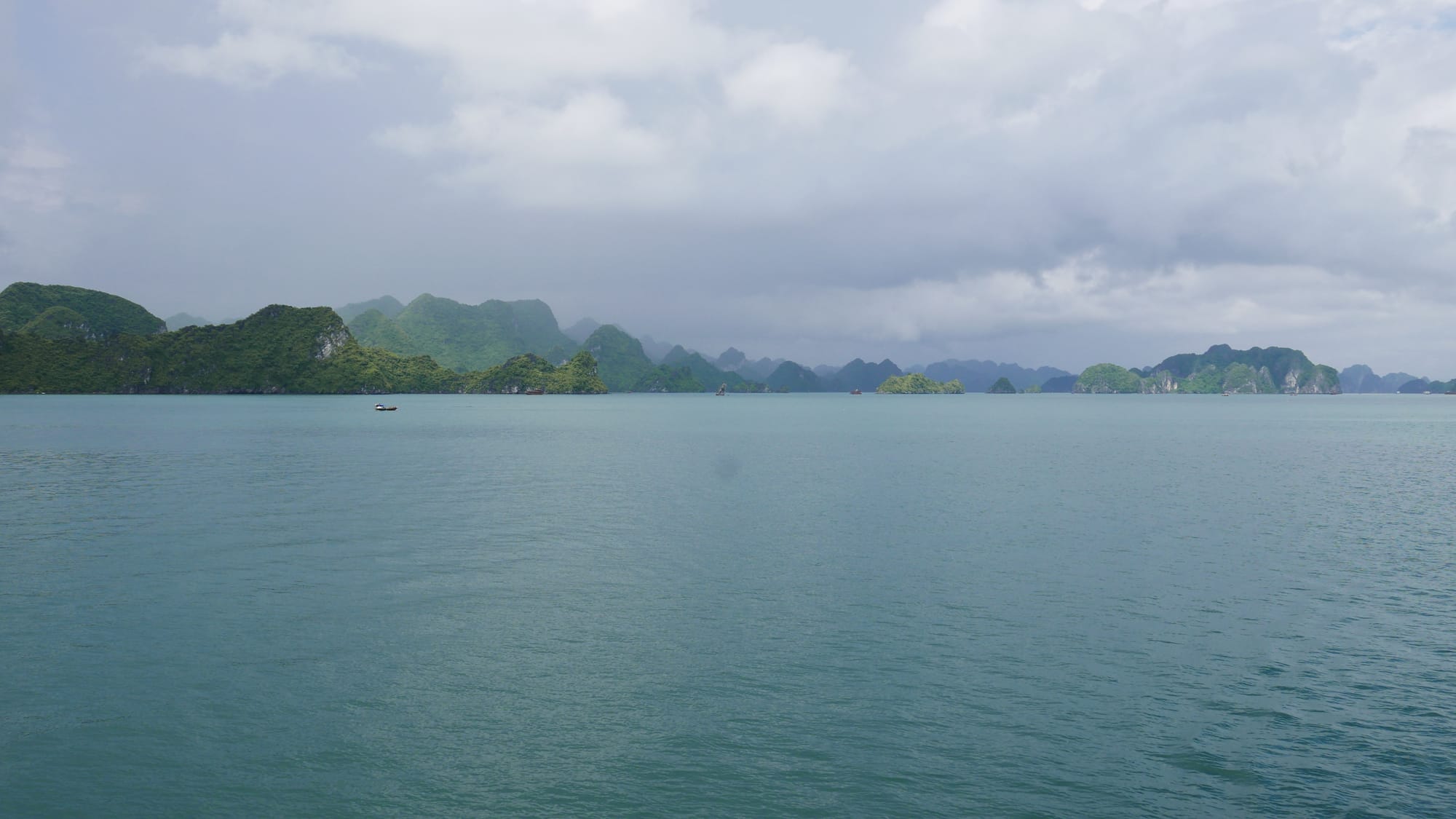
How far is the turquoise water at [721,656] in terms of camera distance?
1538 cm

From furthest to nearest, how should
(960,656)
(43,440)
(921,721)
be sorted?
(43,440) → (960,656) → (921,721)

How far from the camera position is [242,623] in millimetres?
25156

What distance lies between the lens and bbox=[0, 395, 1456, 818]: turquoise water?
15.4m

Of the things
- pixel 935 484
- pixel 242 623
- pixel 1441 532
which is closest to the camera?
pixel 242 623

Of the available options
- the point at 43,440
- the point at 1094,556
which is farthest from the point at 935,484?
the point at 43,440

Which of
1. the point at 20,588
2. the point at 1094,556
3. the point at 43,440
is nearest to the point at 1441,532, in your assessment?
the point at 1094,556

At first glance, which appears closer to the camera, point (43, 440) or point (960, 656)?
point (960, 656)

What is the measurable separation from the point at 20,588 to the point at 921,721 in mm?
30880

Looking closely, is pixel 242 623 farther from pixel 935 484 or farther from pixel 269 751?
pixel 935 484

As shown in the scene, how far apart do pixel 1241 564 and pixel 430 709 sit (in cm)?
3267

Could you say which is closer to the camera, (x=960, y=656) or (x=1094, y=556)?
(x=960, y=656)

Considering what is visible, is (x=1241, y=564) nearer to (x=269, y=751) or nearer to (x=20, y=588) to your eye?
(x=269, y=751)

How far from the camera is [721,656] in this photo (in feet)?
74.4

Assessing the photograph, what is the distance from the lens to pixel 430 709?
18766 mm
